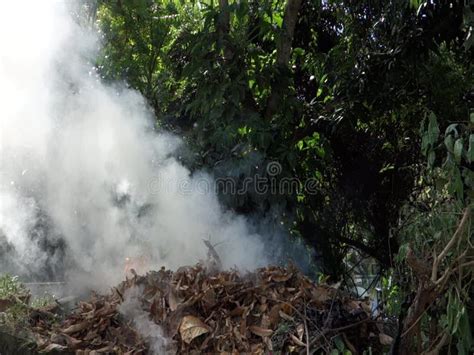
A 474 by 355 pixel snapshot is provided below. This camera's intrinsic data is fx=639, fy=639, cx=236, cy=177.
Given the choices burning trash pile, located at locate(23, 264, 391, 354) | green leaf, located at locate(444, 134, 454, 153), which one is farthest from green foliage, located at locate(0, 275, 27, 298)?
green leaf, located at locate(444, 134, 454, 153)

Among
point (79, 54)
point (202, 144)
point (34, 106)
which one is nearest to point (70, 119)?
point (34, 106)

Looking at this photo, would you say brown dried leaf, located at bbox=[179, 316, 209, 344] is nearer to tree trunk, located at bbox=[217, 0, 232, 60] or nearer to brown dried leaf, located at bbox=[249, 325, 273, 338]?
brown dried leaf, located at bbox=[249, 325, 273, 338]

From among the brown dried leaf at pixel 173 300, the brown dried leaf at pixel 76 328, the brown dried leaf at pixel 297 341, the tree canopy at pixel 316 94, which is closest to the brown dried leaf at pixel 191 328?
the brown dried leaf at pixel 173 300

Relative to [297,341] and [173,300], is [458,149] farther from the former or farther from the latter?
[173,300]

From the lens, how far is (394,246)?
624 centimetres

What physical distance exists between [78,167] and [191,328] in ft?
9.82

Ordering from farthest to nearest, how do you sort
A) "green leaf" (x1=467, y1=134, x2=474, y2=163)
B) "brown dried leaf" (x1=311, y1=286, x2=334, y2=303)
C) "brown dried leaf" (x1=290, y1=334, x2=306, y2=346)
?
"brown dried leaf" (x1=311, y1=286, x2=334, y2=303), "brown dried leaf" (x1=290, y1=334, x2=306, y2=346), "green leaf" (x1=467, y1=134, x2=474, y2=163)

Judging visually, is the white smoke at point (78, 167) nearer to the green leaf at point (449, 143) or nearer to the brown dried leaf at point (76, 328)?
the brown dried leaf at point (76, 328)

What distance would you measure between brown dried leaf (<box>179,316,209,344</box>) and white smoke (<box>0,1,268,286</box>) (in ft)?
5.89

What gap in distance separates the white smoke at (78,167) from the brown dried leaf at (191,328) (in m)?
1.80

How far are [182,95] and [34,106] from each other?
1441 millimetres

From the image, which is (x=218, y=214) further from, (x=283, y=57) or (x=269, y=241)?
(x=283, y=57)

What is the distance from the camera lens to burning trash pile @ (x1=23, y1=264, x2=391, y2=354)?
356cm

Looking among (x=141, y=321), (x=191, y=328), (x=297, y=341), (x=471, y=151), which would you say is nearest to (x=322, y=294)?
(x=297, y=341)
